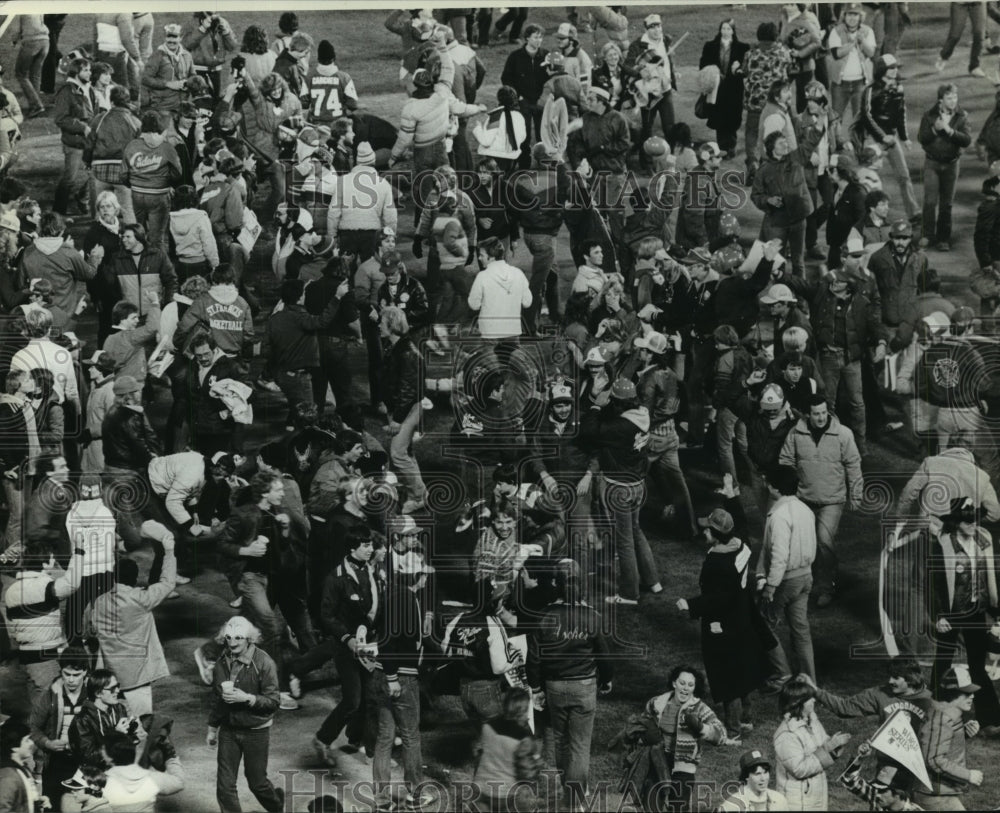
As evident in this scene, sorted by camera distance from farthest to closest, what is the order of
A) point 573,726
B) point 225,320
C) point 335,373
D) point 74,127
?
point 74,127, point 225,320, point 335,373, point 573,726

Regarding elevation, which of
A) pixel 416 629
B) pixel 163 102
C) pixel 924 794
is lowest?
pixel 924 794

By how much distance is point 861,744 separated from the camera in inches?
762

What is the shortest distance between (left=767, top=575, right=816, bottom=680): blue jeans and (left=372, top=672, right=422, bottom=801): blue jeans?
3060mm

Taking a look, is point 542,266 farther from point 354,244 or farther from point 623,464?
Result: point 623,464

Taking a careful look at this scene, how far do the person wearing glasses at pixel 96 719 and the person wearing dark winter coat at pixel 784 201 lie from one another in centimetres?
680

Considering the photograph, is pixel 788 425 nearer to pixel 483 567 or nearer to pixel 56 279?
pixel 483 567

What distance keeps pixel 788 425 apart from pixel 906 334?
132cm

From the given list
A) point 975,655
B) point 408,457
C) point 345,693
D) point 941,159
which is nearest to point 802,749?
point 975,655

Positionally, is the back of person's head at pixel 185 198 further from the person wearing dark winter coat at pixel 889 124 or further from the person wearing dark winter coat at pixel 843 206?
the person wearing dark winter coat at pixel 889 124

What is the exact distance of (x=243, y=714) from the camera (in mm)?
19078

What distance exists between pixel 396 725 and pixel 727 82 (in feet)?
20.6

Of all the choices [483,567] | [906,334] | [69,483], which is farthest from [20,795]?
[906,334]

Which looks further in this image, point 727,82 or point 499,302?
point 727,82

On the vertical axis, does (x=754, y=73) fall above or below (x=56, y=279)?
above
